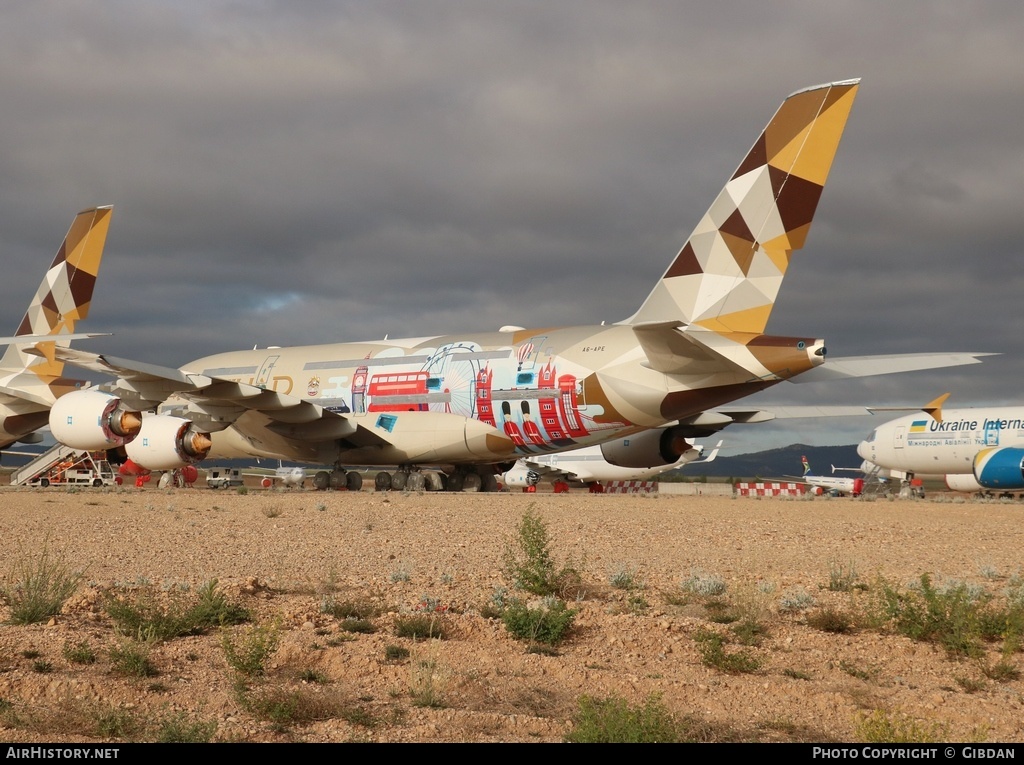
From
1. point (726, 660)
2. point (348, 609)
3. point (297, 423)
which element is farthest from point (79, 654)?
point (297, 423)

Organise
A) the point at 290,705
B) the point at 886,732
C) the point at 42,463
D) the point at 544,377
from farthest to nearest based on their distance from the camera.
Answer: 1. the point at 42,463
2. the point at 544,377
3. the point at 290,705
4. the point at 886,732

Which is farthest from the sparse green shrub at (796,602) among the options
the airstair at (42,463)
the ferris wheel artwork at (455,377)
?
the airstair at (42,463)

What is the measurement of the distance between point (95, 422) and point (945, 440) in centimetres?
3443

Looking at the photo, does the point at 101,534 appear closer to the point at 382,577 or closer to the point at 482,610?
the point at 382,577

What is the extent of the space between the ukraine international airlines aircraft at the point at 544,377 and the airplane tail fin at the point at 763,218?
0.03m

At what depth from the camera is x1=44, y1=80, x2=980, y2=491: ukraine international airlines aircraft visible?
19531 millimetres

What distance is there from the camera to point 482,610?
294 inches

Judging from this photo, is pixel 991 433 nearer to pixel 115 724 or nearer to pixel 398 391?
pixel 398 391

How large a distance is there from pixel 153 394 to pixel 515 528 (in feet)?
42.1

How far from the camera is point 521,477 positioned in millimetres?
48625

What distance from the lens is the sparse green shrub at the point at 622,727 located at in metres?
4.24

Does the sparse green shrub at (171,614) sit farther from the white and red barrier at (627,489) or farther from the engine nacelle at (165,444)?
the white and red barrier at (627,489)

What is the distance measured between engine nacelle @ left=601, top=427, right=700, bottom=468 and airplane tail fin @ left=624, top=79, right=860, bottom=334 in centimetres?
594
